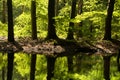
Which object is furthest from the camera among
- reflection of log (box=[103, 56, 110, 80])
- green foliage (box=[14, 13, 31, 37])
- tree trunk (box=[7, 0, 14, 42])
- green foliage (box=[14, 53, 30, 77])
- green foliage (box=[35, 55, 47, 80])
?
green foliage (box=[14, 13, 31, 37])

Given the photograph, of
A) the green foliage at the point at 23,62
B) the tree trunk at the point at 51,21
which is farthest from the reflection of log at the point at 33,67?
the tree trunk at the point at 51,21

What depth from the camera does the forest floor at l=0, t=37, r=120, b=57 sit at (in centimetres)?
1988

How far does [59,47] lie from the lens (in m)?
20.6

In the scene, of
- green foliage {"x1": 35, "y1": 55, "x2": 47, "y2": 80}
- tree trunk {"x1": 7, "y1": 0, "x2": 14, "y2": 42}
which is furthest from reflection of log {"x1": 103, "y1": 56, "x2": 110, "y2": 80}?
tree trunk {"x1": 7, "y1": 0, "x2": 14, "y2": 42}

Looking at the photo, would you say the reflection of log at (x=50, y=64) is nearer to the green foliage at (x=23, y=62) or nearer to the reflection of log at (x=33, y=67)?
the reflection of log at (x=33, y=67)

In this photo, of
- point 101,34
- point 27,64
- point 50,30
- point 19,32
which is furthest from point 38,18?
point 27,64

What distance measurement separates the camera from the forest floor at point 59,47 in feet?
65.2

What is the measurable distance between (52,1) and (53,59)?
574 centimetres

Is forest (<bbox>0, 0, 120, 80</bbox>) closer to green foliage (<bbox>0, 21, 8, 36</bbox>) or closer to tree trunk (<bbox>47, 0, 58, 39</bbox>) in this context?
tree trunk (<bbox>47, 0, 58, 39</bbox>)

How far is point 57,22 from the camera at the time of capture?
21797 mm

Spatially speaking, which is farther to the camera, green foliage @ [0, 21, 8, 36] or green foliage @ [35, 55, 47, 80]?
green foliage @ [0, 21, 8, 36]

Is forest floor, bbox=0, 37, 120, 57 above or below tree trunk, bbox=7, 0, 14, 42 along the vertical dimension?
below

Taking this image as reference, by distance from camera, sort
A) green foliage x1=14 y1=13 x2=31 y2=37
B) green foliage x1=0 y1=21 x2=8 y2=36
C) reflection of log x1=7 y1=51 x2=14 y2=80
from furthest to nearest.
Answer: green foliage x1=0 y1=21 x2=8 y2=36 → green foliage x1=14 y1=13 x2=31 y2=37 → reflection of log x1=7 y1=51 x2=14 y2=80

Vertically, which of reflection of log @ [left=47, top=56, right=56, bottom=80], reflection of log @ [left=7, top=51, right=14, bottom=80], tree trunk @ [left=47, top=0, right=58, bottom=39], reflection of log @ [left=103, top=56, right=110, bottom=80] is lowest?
reflection of log @ [left=7, top=51, right=14, bottom=80]
